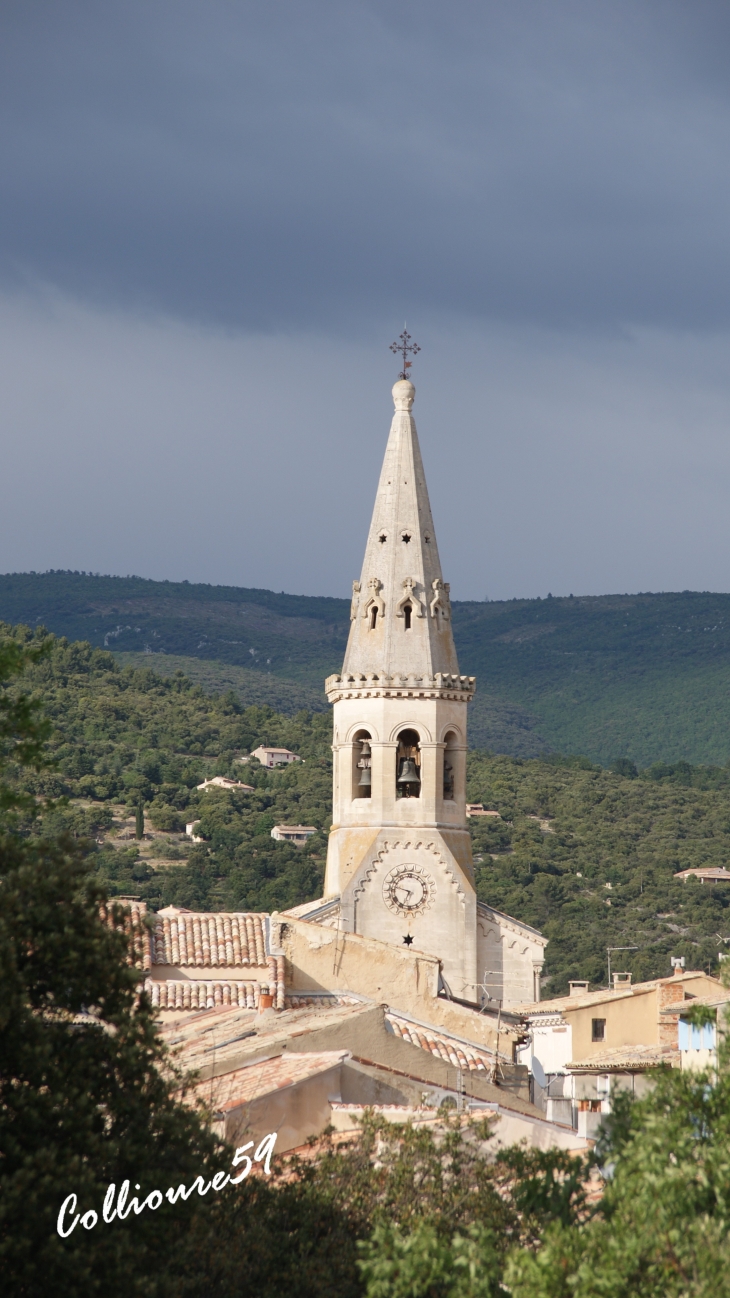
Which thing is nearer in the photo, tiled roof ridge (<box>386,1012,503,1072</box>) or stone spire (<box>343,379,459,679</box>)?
tiled roof ridge (<box>386,1012,503,1072</box>)

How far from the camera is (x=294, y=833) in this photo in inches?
2938

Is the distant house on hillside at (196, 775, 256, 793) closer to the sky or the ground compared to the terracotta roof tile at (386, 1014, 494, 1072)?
closer to the ground

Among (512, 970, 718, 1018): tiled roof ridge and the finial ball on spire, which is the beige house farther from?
the finial ball on spire

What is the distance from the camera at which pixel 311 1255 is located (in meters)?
15.3

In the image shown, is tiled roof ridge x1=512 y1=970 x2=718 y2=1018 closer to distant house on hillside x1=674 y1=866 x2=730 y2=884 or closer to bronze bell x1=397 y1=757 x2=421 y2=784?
bronze bell x1=397 y1=757 x2=421 y2=784

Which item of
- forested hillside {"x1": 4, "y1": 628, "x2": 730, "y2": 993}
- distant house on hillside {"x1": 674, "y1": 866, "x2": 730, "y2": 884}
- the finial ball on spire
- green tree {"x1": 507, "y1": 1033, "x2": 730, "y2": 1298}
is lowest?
distant house on hillside {"x1": 674, "y1": 866, "x2": 730, "y2": 884}

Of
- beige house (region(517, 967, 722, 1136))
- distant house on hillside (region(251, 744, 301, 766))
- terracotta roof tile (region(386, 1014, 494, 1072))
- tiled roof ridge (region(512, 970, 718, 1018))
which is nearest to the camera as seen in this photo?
terracotta roof tile (region(386, 1014, 494, 1072))

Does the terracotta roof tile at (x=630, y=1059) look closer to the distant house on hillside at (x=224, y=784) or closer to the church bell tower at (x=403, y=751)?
the church bell tower at (x=403, y=751)

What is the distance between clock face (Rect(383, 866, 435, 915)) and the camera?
3716 cm

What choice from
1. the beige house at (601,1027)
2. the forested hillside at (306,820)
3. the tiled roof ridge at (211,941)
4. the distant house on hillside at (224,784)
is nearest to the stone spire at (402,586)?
the beige house at (601,1027)

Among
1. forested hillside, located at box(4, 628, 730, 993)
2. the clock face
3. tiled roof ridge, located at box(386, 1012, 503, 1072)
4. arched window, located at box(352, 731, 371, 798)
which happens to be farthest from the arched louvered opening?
forested hillside, located at box(4, 628, 730, 993)

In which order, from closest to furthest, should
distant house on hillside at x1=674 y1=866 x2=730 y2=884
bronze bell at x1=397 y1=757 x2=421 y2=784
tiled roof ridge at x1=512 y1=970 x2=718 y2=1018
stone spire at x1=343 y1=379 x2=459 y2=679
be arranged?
bronze bell at x1=397 y1=757 x2=421 y2=784 < stone spire at x1=343 y1=379 x2=459 y2=679 < tiled roof ridge at x1=512 y1=970 x2=718 y2=1018 < distant house on hillside at x1=674 y1=866 x2=730 y2=884

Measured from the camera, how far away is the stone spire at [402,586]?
3806 centimetres

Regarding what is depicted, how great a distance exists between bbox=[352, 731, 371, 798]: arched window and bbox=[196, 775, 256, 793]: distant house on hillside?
167 feet
